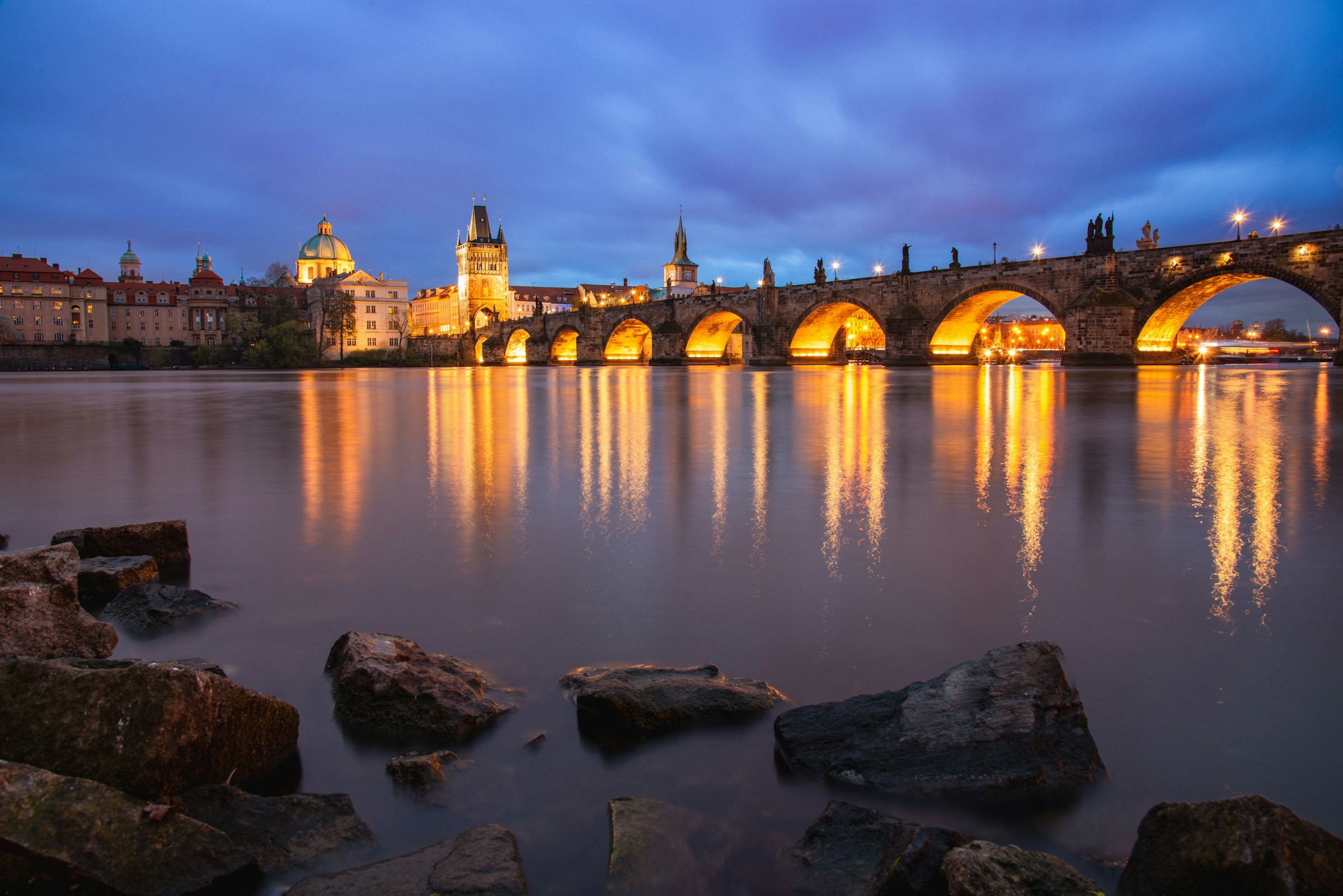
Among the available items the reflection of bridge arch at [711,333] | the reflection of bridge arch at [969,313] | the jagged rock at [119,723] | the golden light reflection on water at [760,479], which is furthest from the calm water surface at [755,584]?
the reflection of bridge arch at [711,333]

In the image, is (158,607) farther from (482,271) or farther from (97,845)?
(482,271)

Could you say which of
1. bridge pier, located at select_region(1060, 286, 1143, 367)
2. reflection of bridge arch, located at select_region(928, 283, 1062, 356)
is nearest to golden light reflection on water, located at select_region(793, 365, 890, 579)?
bridge pier, located at select_region(1060, 286, 1143, 367)

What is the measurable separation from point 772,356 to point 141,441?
40.8 m

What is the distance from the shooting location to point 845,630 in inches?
115

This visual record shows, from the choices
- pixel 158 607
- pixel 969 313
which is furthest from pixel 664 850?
pixel 969 313

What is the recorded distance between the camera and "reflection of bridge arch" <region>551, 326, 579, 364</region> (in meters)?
69.9

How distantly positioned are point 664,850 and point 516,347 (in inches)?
3361

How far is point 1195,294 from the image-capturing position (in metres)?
29.8

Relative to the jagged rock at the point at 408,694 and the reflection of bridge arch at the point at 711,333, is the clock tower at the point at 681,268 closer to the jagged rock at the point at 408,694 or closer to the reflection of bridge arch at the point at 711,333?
the reflection of bridge arch at the point at 711,333

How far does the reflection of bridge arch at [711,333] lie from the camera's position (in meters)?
52.3

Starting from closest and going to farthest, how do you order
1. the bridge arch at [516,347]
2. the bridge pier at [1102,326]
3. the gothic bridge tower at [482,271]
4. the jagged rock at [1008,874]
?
the jagged rock at [1008,874] → the bridge pier at [1102,326] → the bridge arch at [516,347] → the gothic bridge tower at [482,271]

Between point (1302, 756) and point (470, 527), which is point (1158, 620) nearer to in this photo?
point (1302, 756)

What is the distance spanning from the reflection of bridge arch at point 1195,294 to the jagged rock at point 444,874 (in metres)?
33.0

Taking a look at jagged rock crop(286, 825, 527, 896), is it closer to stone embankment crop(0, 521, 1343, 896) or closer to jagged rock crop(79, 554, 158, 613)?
stone embankment crop(0, 521, 1343, 896)
